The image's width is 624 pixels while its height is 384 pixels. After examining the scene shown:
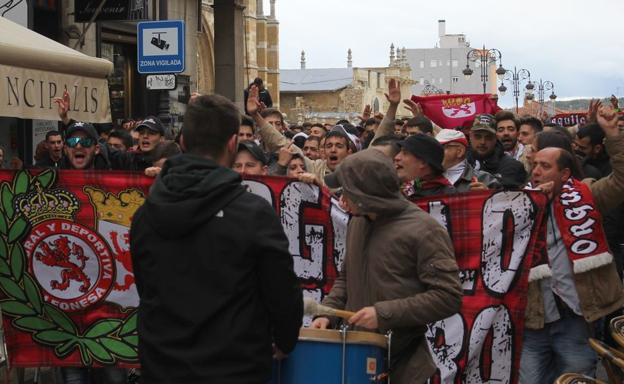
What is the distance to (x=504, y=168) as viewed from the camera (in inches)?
319

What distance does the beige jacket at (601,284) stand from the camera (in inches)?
241

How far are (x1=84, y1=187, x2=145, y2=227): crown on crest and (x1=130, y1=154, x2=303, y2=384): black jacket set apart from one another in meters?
3.03

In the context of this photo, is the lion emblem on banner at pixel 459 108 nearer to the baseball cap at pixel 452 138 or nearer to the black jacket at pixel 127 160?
the black jacket at pixel 127 160

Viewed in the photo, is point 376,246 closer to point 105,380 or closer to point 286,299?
point 286,299

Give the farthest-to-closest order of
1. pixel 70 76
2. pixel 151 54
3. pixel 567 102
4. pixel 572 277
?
pixel 567 102
pixel 151 54
pixel 70 76
pixel 572 277

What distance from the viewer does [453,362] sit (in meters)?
6.37

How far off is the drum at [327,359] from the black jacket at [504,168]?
3507mm

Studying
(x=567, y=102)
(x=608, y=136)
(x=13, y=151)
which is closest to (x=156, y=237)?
(x=608, y=136)

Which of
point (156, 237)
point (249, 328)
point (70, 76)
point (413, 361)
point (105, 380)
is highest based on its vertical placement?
point (70, 76)

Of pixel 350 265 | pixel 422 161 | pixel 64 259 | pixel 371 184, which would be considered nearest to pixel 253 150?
pixel 64 259

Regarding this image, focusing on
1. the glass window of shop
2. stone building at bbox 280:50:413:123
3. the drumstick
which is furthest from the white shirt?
stone building at bbox 280:50:413:123

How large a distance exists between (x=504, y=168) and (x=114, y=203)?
3065mm

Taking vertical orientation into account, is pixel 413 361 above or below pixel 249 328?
below

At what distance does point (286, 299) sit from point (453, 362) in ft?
9.23
